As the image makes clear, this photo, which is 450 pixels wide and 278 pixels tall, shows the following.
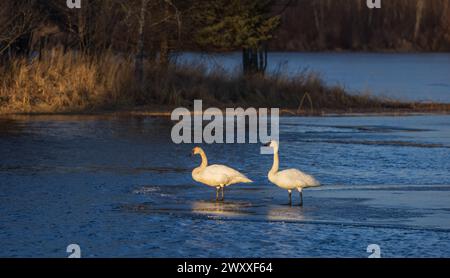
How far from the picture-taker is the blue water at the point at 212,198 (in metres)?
13.7

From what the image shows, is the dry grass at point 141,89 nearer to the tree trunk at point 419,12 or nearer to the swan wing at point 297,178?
the swan wing at point 297,178

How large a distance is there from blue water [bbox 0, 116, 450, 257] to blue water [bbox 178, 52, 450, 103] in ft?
38.3

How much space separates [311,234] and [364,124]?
49.1ft

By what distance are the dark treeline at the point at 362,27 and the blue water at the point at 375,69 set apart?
1023 mm

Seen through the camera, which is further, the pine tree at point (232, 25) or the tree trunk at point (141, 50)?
the pine tree at point (232, 25)

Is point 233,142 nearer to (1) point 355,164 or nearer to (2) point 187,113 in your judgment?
(1) point 355,164

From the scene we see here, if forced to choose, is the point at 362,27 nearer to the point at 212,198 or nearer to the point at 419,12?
the point at 419,12

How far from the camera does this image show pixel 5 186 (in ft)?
58.2

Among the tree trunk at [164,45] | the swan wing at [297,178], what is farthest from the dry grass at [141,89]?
the swan wing at [297,178]

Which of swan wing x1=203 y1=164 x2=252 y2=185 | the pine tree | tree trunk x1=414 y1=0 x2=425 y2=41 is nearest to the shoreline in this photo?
the pine tree

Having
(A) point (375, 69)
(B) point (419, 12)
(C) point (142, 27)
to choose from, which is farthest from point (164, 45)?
(B) point (419, 12)

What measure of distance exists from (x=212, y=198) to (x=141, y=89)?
1534 centimetres
